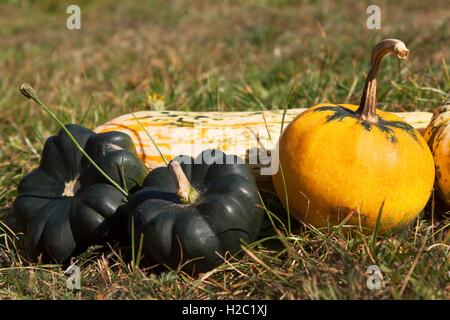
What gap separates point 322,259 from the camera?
2.75 meters

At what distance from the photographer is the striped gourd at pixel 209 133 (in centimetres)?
355

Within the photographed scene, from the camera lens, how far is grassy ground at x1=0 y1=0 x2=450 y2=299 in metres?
2.63

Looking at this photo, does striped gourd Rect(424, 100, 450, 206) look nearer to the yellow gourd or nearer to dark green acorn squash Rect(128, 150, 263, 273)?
the yellow gourd

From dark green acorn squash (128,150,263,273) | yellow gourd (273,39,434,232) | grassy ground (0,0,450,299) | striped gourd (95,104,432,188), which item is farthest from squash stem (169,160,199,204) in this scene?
striped gourd (95,104,432,188)

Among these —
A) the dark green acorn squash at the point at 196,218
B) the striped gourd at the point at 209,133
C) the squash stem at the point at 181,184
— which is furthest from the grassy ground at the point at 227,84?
the striped gourd at the point at 209,133

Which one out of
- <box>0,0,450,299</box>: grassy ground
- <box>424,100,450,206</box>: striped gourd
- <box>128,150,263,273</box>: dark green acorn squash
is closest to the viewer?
<box>0,0,450,299</box>: grassy ground

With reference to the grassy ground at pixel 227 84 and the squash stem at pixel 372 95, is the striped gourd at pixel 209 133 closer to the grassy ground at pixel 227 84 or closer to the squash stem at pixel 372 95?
the grassy ground at pixel 227 84

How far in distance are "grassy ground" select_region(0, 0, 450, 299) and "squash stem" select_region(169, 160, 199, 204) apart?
0.34 meters

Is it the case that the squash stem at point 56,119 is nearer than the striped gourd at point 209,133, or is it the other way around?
the squash stem at point 56,119

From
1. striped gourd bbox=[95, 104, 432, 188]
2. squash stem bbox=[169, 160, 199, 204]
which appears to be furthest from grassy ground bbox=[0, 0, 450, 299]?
striped gourd bbox=[95, 104, 432, 188]

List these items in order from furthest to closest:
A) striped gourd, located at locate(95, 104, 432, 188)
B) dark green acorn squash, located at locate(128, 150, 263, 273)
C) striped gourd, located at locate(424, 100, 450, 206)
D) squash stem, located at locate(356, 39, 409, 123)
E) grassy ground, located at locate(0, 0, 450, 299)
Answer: striped gourd, located at locate(95, 104, 432, 188)
striped gourd, located at locate(424, 100, 450, 206)
squash stem, located at locate(356, 39, 409, 123)
dark green acorn squash, located at locate(128, 150, 263, 273)
grassy ground, located at locate(0, 0, 450, 299)

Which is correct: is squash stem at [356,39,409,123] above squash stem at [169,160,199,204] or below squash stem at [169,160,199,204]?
above

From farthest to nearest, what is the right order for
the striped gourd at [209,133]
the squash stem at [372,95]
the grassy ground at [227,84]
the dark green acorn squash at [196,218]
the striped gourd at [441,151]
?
the striped gourd at [209,133], the striped gourd at [441,151], the squash stem at [372,95], the dark green acorn squash at [196,218], the grassy ground at [227,84]

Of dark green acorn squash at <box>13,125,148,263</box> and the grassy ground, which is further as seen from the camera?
dark green acorn squash at <box>13,125,148,263</box>
